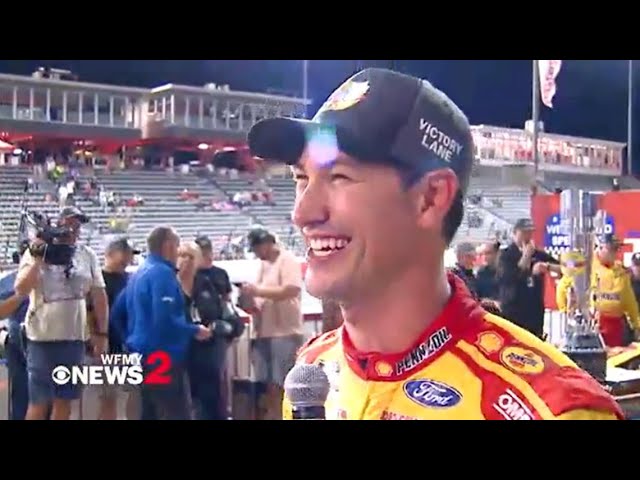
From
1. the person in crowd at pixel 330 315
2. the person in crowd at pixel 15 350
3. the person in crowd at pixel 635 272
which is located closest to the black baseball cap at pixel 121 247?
the person in crowd at pixel 15 350

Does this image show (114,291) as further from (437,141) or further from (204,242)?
(437,141)

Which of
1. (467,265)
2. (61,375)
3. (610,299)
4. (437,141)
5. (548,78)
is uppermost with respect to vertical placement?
(548,78)

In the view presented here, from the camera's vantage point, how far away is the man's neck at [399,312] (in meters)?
1.77

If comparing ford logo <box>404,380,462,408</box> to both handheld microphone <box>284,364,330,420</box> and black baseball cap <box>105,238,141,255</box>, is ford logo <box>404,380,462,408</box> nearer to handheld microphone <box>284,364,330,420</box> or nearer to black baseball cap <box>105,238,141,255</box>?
handheld microphone <box>284,364,330,420</box>

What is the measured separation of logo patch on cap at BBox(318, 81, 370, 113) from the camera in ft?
5.82

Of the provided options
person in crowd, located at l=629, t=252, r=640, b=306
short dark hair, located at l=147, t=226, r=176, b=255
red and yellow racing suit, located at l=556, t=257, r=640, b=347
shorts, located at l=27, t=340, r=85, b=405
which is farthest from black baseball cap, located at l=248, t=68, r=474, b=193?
shorts, located at l=27, t=340, r=85, b=405

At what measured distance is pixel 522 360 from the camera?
1636mm

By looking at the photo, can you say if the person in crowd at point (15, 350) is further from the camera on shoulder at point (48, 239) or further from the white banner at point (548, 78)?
the white banner at point (548, 78)

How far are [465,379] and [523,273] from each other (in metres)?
0.80

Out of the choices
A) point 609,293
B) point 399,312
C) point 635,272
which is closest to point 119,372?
point 399,312

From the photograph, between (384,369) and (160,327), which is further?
(160,327)

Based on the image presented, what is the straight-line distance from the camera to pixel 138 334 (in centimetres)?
246
